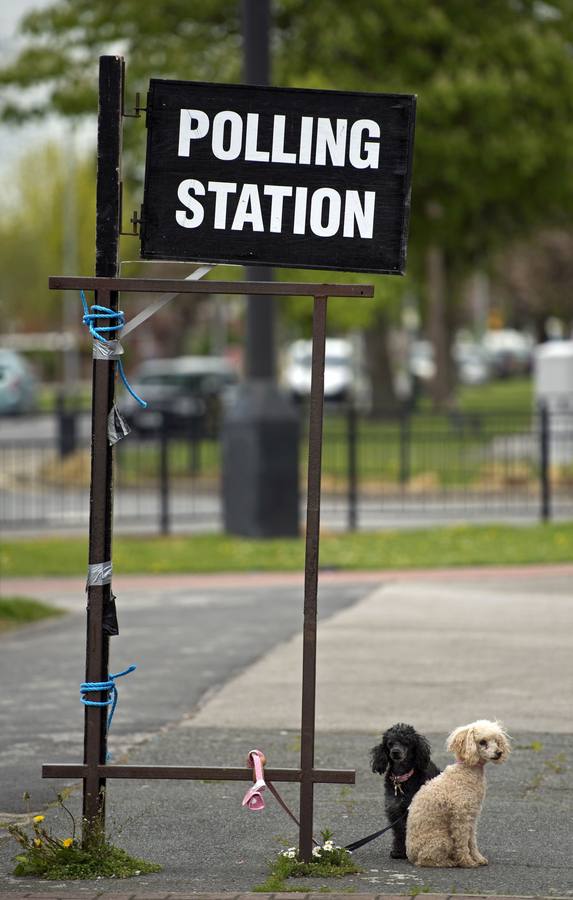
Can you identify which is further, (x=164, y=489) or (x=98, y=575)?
(x=164, y=489)

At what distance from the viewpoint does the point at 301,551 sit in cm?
1744

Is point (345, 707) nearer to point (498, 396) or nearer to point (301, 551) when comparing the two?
point (301, 551)

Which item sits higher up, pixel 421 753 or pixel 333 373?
pixel 333 373

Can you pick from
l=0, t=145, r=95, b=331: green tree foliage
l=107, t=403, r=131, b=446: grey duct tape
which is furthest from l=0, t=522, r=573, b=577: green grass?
l=0, t=145, r=95, b=331: green tree foliage

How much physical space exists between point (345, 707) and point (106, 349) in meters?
3.81

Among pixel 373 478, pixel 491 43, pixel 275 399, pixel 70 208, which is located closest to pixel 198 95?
pixel 275 399

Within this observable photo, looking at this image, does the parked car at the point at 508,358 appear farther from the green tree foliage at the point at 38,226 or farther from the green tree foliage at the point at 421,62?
the green tree foliage at the point at 421,62

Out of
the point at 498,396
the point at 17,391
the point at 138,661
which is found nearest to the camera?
the point at 138,661

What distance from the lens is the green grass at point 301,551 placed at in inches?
650

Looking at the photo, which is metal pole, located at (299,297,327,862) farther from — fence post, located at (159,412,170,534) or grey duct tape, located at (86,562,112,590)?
fence post, located at (159,412,170,534)

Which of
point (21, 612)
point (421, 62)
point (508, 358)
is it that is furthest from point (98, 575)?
point (508, 358)

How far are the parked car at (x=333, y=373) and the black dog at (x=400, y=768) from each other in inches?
1850

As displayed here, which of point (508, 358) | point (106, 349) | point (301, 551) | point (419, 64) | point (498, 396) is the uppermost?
point (419, 64)

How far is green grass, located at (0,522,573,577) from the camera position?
16.5 meters
